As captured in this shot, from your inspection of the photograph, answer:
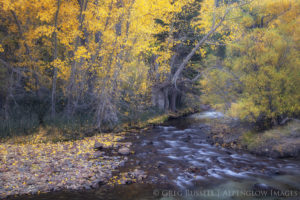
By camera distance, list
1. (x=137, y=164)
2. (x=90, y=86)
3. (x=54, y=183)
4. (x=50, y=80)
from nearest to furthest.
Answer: (x=54, y=183)
(x=137, y=164)
(x=50, y=80)
(x=90, y=86)

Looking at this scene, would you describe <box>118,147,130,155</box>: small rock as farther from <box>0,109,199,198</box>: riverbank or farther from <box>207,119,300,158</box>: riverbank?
<box>207,119,300,158</box>: riverbank

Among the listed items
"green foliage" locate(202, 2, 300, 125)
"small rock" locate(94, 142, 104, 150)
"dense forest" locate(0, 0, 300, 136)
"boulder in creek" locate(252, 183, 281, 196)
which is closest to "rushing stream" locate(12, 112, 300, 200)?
"boulder in creek" locate(252, 183, 281, 196)

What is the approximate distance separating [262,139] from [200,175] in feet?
16.4

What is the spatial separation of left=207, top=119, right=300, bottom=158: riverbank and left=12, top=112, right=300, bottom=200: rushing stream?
66 centimetres

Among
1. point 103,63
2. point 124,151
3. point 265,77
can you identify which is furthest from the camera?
point 103,63

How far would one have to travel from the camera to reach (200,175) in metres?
8.80

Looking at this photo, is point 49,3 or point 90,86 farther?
point 90,86

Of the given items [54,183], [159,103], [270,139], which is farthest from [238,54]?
[54,183]

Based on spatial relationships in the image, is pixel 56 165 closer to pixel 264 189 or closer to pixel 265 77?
pixel 264 189

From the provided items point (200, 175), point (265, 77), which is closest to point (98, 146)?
point (200, 175)

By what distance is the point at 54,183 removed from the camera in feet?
25.1

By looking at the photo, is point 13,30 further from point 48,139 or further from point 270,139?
point 270,139

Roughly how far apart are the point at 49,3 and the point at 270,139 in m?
13.6

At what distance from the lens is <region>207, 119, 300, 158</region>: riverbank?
11.0m
